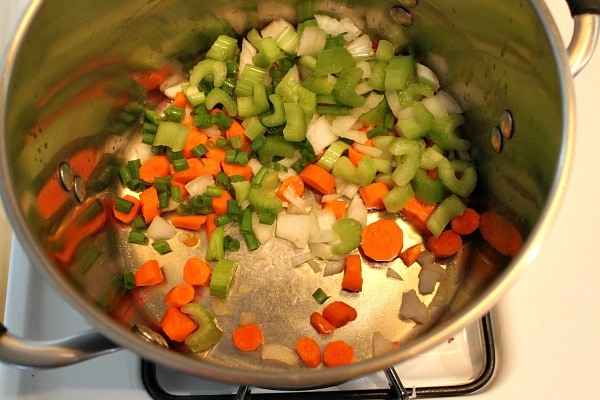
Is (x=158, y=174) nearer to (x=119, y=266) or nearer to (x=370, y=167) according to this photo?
(x=119, y=266)

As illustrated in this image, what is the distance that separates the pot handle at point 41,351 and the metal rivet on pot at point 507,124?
0.85 metres

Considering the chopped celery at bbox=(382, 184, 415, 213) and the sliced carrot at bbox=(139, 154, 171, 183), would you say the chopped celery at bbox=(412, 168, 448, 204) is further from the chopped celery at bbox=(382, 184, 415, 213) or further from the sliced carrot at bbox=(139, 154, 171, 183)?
the sliced carrot at bbox=(139, 154, 171, 183)

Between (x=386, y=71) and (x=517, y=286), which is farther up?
(x=386, y=71)

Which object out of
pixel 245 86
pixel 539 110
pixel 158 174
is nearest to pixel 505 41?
pixel 539 110

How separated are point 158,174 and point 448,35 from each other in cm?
73

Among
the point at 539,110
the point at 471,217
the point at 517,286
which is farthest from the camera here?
the point at 471,217

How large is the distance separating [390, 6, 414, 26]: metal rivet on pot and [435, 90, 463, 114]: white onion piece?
182mm

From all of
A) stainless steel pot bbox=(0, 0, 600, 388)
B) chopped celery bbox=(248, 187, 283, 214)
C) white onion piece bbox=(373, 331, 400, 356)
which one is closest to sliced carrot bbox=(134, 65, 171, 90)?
stainless steel pot bbox=(0, 0, 600, 388)

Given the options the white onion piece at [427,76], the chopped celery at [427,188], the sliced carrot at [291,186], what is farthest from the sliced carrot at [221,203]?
the white onion piece at [427,76]

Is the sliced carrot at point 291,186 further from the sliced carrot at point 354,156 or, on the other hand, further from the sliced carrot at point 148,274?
the sliced carrot at point 148,274

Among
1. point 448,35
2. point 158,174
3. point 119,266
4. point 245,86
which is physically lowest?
point 119,266

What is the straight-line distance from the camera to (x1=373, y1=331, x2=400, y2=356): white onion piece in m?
1.15

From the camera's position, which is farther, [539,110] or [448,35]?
[448,35]

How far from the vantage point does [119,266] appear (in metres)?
1.24
